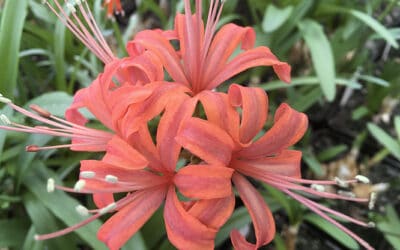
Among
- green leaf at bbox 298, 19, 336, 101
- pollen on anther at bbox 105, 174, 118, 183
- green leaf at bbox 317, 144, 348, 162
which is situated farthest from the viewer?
green leaf at bbox 317, 144, 348, 162

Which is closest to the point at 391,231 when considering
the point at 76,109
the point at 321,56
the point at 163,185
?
the point at 321,56

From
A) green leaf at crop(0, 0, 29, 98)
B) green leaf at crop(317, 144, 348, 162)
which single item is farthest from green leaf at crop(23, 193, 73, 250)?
green leaf at crop(317, 144, 348, 162)

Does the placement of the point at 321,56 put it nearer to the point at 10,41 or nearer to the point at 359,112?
the point at 359,112

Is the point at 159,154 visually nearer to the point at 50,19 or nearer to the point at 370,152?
the point at 50,19

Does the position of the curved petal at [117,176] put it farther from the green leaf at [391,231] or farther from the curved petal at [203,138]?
the green leaf at [391,231]

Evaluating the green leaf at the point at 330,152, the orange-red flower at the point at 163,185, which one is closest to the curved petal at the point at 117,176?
the orange-red flower at the point at 163,185

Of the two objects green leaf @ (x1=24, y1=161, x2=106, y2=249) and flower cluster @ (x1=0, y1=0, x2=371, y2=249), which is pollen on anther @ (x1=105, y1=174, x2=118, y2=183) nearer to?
flower cluster @ (x1=0, y1=0, x2=371, y2=249)
